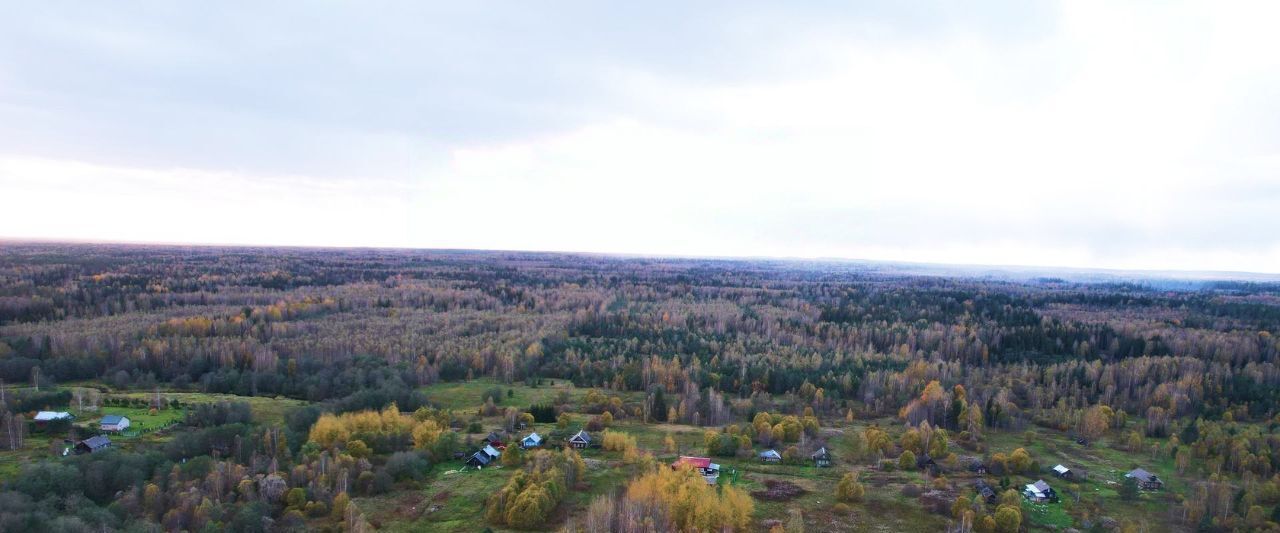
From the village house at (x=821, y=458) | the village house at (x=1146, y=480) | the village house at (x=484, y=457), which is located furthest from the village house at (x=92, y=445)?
the village house at (x=1146, y=480)

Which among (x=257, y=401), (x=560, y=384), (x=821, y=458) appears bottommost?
(x=560, y=384)

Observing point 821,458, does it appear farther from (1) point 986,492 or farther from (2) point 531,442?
(2) point 531,442

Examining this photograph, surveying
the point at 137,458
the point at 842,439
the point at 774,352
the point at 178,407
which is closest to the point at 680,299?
the point at 774,352

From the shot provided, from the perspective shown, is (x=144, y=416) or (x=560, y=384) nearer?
(x=144, y=416)

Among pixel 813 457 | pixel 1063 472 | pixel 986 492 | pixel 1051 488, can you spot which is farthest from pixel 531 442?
pixel 1063 472

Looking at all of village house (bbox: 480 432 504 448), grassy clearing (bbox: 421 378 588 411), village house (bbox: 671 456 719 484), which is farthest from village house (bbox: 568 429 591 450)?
grassy clearing (bbox: 421 378 588 411)

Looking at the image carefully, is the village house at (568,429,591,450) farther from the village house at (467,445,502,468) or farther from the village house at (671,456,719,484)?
the village house at (671,456,719,484)
